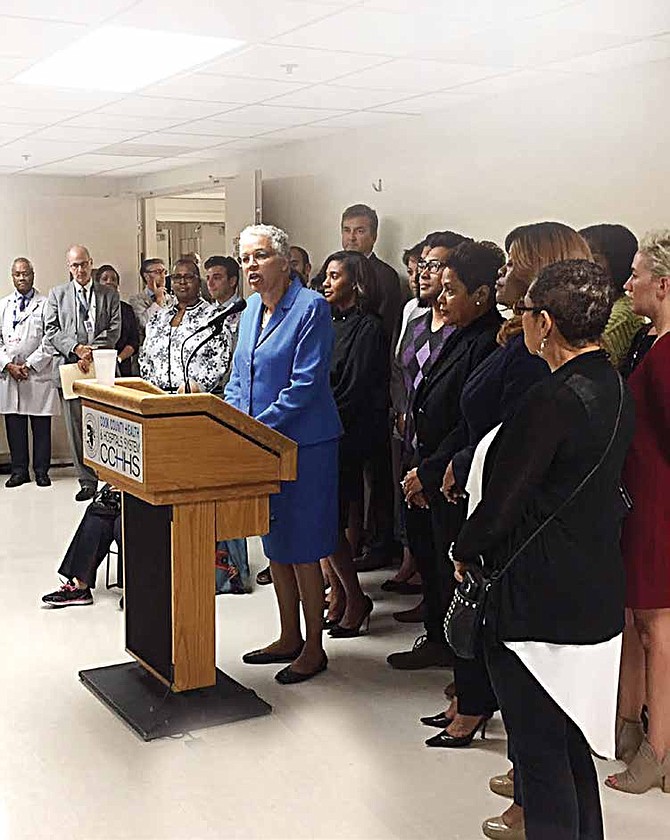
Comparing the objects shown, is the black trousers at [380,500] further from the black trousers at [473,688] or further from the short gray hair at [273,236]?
the black trousers at [473,688]

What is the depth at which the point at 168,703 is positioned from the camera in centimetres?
335

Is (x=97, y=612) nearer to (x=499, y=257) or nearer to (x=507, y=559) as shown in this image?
(x=499, y=257)

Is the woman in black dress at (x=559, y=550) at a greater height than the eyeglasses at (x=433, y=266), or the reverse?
the eyeglasses at (x=433, y=266)

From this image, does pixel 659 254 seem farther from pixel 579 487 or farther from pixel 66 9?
pixel 66 9

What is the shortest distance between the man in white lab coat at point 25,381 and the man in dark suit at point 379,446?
303 centimetres

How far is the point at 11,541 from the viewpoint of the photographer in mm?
5730

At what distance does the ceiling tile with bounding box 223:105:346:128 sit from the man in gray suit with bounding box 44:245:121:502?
87.3 inches

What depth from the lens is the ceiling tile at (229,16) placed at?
340 cm

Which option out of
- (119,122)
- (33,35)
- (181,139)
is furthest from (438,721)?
(181,139)

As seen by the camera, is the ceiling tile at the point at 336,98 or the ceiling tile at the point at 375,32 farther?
the ceiling tile at the point at 336,98

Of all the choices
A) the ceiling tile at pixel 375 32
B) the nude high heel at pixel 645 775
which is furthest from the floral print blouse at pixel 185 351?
the nude high heel at pixel 645 775

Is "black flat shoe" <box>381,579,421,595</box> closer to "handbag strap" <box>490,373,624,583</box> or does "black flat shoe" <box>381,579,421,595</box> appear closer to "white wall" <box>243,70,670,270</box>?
"white wall" <box>243,70,670,270</box>

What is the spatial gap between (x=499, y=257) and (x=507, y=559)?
1.21 meters

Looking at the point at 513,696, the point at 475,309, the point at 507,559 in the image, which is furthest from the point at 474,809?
the point at 475,309
